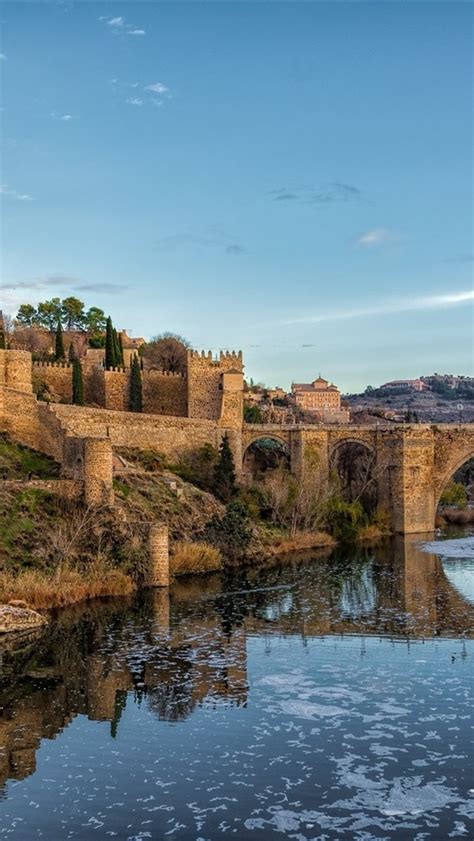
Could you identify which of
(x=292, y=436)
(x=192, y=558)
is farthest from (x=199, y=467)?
(x=192, y=558)

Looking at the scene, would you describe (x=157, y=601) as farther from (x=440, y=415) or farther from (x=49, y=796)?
(x=440, y=415)

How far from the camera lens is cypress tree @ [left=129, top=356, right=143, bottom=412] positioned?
53.0 metres

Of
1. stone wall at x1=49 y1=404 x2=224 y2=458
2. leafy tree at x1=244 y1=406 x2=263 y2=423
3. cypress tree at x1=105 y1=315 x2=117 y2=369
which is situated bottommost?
stone wall at x1=49 y1=404 x2=224 y2=458

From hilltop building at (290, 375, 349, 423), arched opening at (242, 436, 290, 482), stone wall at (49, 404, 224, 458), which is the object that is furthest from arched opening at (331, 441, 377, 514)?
hilltop building at (290, 375, 349, 423)

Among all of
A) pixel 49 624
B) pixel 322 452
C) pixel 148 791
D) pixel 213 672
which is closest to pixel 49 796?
pixel 148 791

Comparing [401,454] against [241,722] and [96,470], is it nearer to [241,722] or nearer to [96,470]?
[96,470]

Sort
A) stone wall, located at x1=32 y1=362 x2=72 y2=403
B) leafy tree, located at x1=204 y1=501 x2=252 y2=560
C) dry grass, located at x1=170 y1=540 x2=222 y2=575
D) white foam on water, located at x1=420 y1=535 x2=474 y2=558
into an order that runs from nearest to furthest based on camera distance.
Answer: dry grass, located at x1=170 y1=540 x2=222 y2=575
leafy tree, located at x1=204 y1=501 x2=252 y2=560
white foam on water, located at x1=420 y1=535 x2=474 y2=558
stone wall, located at x1=32 y1=362 x2=72 y2=403

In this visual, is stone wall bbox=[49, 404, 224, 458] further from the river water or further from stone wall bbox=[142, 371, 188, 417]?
the river water

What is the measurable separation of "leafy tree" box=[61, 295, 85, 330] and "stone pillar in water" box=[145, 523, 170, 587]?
165ft

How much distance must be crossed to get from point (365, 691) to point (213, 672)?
3350 millimetres

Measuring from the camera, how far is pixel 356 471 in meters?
57.2

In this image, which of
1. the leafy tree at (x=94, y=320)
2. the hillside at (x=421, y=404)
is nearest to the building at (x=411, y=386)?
the hillside at (x=421, y=404)

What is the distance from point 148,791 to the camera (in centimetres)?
1327

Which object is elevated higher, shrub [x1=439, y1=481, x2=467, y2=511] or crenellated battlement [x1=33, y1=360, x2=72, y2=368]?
crenellated battlement [x1=33, y1=360, x2=72, y2=368]
